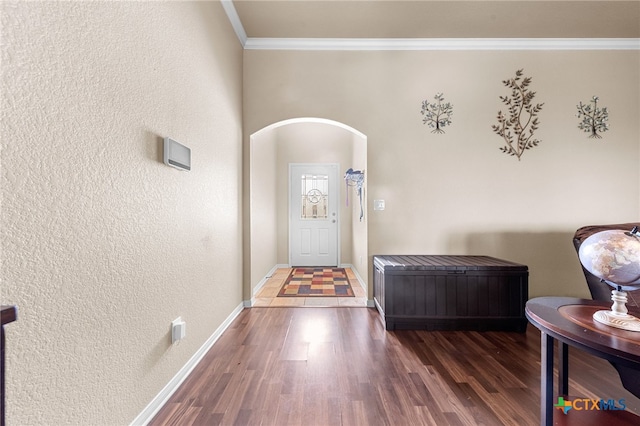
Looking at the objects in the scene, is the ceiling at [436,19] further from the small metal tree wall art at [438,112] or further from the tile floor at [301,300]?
the tile floor at [301,300]

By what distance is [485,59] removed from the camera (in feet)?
10.2

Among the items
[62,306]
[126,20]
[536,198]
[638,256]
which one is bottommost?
[62,306]

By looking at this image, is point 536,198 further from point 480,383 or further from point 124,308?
point 124,308

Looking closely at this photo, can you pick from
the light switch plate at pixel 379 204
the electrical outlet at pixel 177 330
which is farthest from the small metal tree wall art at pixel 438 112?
the electrical outlet at pixel 177 330

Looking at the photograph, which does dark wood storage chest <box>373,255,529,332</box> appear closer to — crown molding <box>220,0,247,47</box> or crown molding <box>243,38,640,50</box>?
crown molding <box>243,38,640,50</box>

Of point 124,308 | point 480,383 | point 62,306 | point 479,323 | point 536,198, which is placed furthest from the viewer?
point 536,198

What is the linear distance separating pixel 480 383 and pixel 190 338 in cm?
187

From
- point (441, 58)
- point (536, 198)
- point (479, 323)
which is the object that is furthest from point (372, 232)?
point (441, 58)

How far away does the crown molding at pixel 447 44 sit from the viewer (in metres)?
3.05

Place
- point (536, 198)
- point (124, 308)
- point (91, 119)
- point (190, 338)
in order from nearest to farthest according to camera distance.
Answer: point (91, 119) < point (124, 308) < point (190, 338) < point (536, 198)

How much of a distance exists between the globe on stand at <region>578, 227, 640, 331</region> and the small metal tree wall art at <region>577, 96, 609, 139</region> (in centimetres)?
289

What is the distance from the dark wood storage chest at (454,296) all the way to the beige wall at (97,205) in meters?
1.66

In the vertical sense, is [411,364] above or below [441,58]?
below

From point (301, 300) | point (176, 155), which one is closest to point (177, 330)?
point (176, 155)
